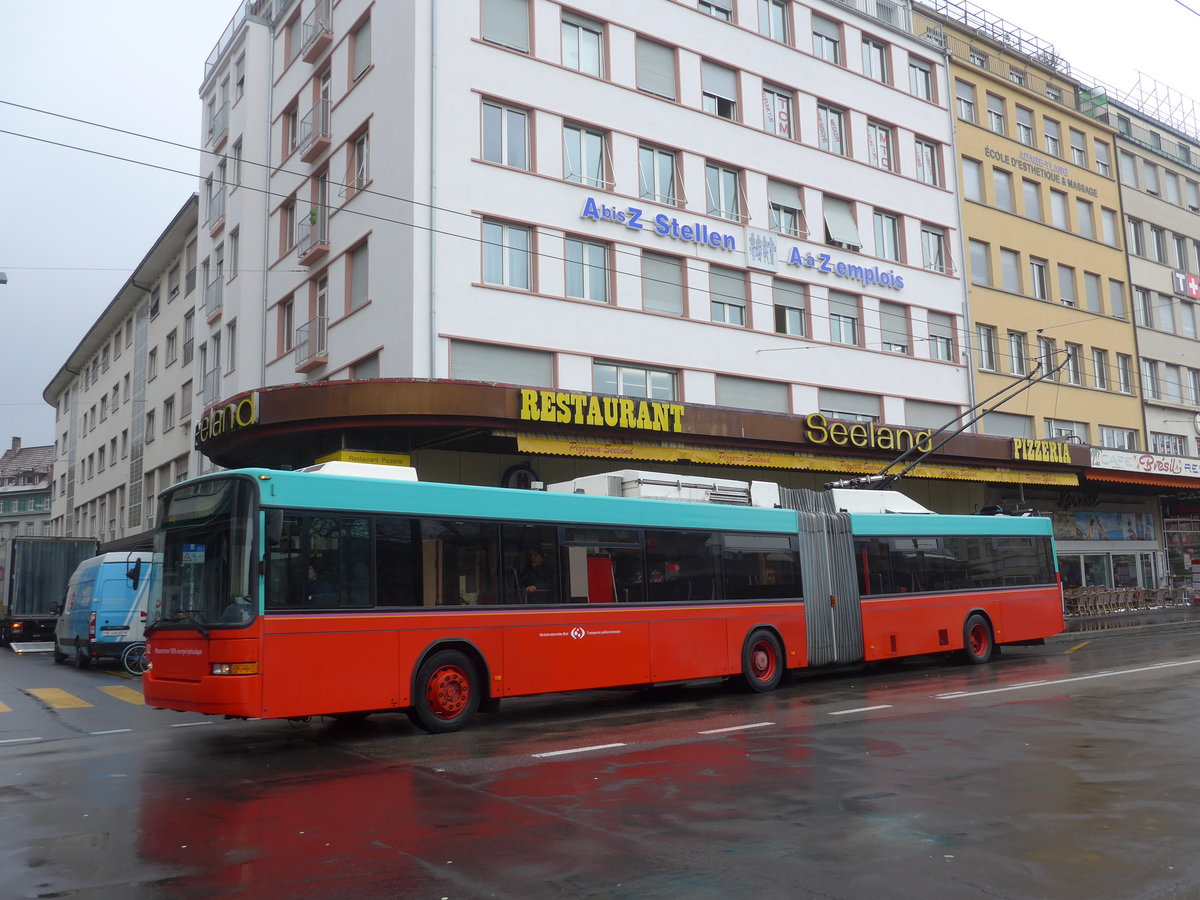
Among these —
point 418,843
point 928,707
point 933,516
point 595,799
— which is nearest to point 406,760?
point 595,799

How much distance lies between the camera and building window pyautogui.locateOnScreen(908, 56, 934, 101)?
114 feet

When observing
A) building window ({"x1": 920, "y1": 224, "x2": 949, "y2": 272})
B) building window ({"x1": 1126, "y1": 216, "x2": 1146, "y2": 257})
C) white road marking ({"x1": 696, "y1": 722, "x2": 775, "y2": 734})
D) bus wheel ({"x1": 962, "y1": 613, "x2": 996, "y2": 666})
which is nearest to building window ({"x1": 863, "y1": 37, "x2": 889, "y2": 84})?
building window ({"x1": 920, "y1": 224, "x2": 949, "y2": 272})

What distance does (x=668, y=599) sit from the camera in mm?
14398

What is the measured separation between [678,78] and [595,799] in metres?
23.6

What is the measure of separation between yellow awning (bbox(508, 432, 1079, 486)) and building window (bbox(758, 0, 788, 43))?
500 inches

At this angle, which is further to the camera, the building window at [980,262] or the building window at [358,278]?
the building window at [980,262]

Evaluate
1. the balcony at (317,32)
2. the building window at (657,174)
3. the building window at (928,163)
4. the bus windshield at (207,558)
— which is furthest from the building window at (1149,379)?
the bus windshield at (207,558)

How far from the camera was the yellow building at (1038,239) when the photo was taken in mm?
35469

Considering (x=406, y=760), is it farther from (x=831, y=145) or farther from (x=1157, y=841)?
(x=831, y=145)

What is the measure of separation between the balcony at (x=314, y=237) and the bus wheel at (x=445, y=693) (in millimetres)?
16361

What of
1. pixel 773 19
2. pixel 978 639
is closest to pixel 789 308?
Answer: pixel 773 19

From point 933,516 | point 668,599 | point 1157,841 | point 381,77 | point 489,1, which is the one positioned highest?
point 489,1

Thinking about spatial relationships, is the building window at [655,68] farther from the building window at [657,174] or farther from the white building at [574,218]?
the building window at [657,174]

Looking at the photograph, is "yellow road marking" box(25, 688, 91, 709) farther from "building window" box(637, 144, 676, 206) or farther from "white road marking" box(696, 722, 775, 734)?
"building window" box(637, 144, 676, 206)
